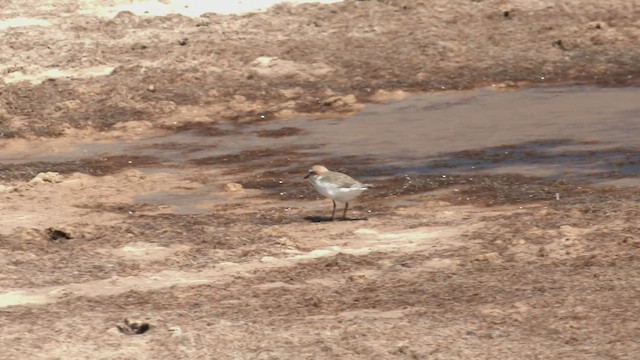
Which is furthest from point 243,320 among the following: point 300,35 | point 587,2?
point 587,2

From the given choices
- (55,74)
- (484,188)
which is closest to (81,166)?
(55,74)

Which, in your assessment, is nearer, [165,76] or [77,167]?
[77,167]

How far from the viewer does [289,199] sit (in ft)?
61.0

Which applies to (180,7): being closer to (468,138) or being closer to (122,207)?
Answer: (468,138)

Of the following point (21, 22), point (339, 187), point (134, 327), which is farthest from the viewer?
→ point (21, 22)

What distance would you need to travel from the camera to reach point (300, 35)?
2762cm

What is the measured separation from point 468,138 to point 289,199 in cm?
397

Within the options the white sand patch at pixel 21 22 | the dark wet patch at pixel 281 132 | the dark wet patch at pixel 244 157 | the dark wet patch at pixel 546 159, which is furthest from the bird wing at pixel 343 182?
the white sand patch at pixel 21 22

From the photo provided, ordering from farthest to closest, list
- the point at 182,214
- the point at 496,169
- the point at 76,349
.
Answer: the point at 496,169 → the point at 182,214 → the point at 76,349

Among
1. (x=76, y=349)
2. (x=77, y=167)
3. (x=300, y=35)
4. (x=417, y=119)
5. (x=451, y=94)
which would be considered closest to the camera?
(x=76, y=349)

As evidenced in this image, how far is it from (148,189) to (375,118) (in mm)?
4854

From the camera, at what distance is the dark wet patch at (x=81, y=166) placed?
68.3 feet

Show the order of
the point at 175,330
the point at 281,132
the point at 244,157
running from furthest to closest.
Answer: the point at 281,132 < the point at 244,157 < the point at 175,330

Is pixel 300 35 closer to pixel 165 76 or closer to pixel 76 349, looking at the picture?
pixel 165 76
